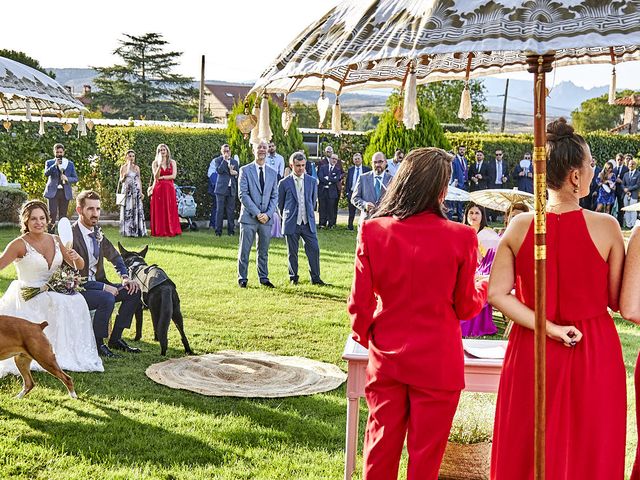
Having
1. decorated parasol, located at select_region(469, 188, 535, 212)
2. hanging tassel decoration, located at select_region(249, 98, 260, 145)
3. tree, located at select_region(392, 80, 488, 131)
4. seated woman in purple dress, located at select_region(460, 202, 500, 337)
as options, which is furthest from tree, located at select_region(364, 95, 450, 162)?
tree, located at select_region(392, 80, 488, 131)

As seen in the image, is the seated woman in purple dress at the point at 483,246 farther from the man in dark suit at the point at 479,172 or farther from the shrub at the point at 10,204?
the man in dark suit at the point at 479,172

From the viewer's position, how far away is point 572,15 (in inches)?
137

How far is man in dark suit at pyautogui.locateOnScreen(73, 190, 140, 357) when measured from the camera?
27.6 feet

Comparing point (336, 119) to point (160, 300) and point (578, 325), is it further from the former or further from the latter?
point (160, 300)

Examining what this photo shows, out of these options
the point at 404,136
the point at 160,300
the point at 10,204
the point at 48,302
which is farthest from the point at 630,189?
the point at 48,302

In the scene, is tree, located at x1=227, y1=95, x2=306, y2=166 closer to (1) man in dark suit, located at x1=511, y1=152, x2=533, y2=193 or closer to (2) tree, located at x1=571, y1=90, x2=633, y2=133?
(1) man in dark suit, located at x1=511, y1=152, x2=533, y2=193

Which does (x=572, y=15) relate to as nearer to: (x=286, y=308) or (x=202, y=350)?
(x=202, y=350)

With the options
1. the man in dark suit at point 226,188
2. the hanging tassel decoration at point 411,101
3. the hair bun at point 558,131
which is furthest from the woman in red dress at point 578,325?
the man in dark suit at point 226,188

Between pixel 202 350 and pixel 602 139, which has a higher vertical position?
pixel 602 139

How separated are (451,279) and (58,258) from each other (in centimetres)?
497

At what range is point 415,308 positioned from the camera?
4000 mm

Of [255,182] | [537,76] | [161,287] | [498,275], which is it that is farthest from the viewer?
[255,182]

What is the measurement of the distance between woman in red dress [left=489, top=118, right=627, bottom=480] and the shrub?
17.9 m

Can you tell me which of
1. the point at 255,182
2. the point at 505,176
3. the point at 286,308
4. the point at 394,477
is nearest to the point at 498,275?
the point at 394,477
